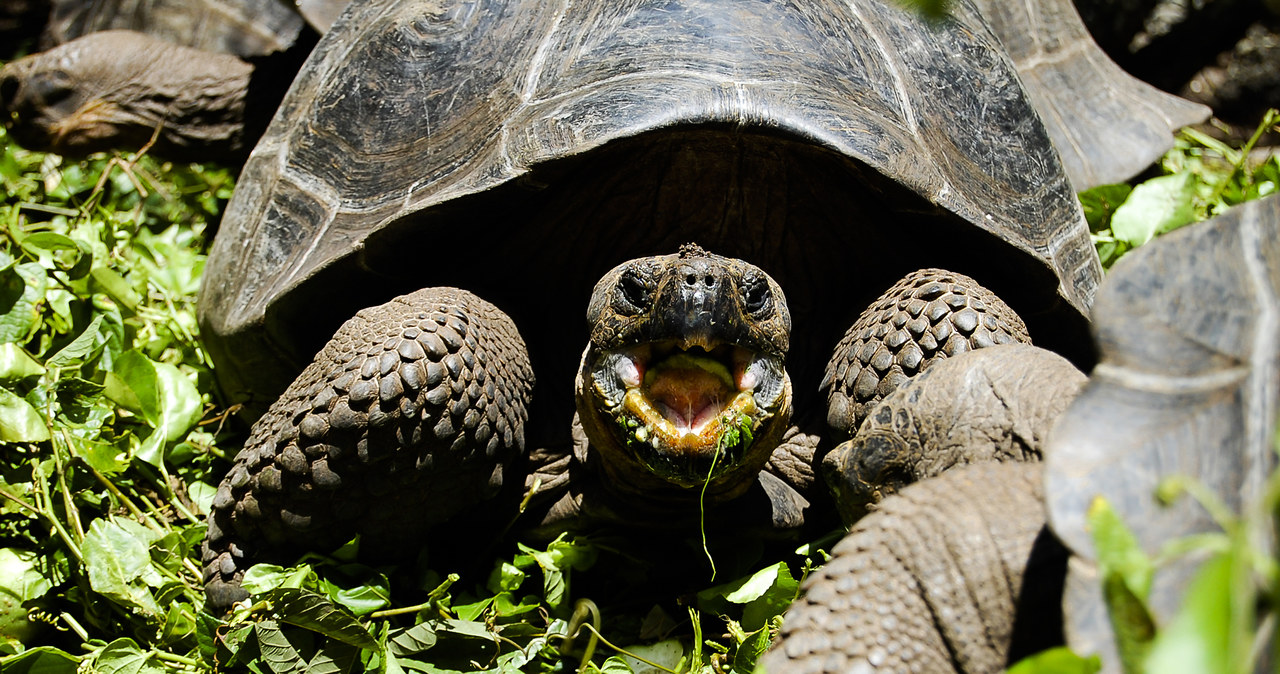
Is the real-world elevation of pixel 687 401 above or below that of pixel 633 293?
below

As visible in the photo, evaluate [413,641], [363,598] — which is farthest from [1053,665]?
[363,598]

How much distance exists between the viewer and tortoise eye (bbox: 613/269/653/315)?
2.36 metres

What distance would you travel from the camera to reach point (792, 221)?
9.41 feet

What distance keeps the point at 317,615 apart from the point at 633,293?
95 centimetres

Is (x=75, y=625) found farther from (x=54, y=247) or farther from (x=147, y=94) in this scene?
(x=147, y=94)

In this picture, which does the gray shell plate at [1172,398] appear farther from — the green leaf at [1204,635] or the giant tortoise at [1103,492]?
the green leaf at [1204,635]

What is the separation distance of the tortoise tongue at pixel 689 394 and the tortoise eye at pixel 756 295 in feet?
0.57

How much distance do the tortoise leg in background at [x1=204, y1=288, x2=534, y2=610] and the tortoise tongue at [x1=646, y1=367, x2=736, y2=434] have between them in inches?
17.2

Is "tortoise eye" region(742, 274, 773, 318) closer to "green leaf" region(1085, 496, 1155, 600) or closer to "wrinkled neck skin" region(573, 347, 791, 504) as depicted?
"wrinkled neck skin" region(573, 347, 791, 504)

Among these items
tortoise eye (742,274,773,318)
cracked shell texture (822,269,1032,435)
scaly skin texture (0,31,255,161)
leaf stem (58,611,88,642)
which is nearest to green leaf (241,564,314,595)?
leaf stem (58,611,88,642)

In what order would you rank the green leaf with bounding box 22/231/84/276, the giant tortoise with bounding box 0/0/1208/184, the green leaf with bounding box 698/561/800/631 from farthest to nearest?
the giant tortoise with bounding box 0/0/1208/184
the green leaf with bounding box 22/231/84/276
the green leaf with bounding box 698/561/800/631

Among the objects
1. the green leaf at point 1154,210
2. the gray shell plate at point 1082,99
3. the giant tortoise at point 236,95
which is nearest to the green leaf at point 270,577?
the giant tortoise at point 236,95

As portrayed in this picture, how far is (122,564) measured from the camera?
8.40 ft

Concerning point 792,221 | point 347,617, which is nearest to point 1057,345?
point 792,221
